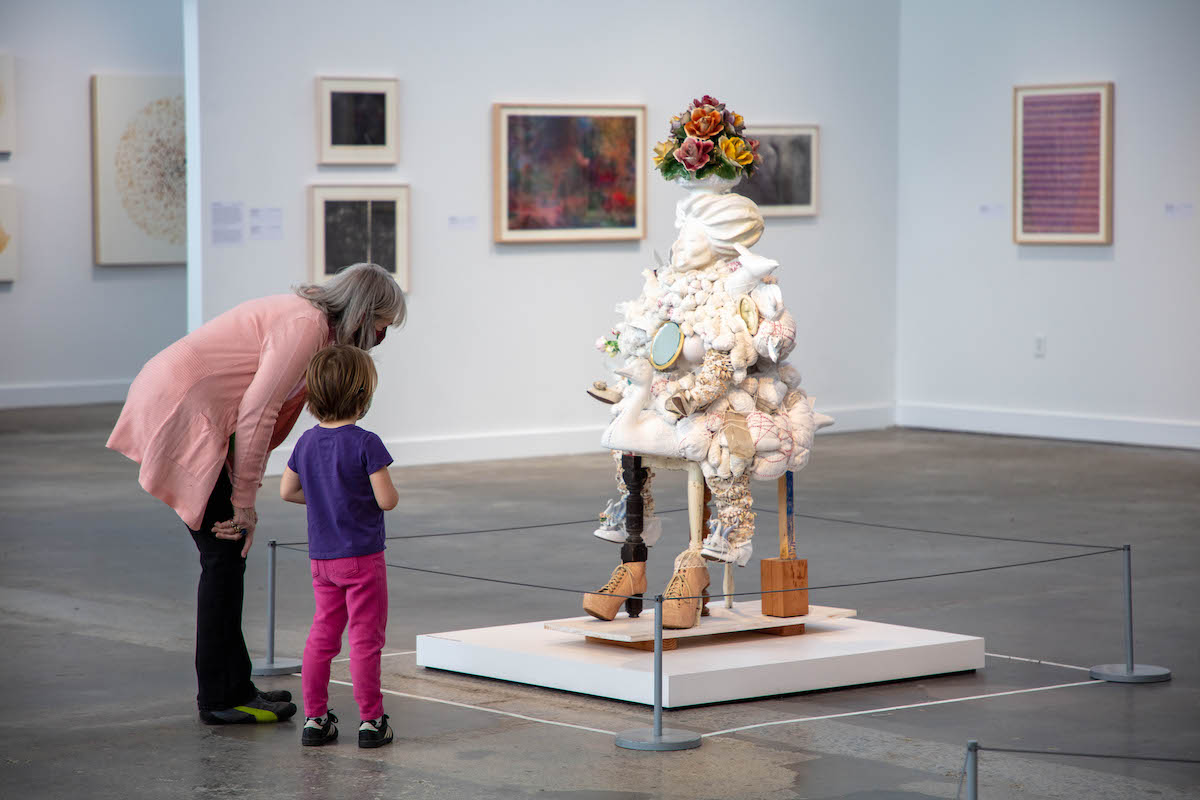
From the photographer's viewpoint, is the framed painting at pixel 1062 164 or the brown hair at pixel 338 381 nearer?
the brown hair at pixel 338 381

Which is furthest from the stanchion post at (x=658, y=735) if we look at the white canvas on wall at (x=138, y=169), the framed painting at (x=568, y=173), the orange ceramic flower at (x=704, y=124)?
the white canvas on wall at (x=138, y=169)

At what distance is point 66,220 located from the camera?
16422mm

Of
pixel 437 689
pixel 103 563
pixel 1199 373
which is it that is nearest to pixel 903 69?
pixel 1199 373

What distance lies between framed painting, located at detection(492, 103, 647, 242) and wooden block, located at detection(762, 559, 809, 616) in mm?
6653

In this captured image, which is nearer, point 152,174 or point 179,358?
point 179,358

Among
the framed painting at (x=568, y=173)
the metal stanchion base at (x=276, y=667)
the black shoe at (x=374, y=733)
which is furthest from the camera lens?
the framed painting at (x=568, y=173)

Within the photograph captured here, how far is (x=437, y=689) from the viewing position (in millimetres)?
6133

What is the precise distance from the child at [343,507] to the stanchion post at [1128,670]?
2.53 m

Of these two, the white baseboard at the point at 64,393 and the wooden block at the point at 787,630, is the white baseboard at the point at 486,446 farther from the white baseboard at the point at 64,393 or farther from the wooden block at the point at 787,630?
the wooden block at the point at 787,630

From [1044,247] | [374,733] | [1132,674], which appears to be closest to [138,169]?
[1044,247]

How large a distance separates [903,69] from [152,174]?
6857 millimetres

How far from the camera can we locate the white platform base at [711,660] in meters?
5.85

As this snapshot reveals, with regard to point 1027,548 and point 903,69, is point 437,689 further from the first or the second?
point 903,69

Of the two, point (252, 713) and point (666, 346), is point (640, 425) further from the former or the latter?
point (252, 713)
